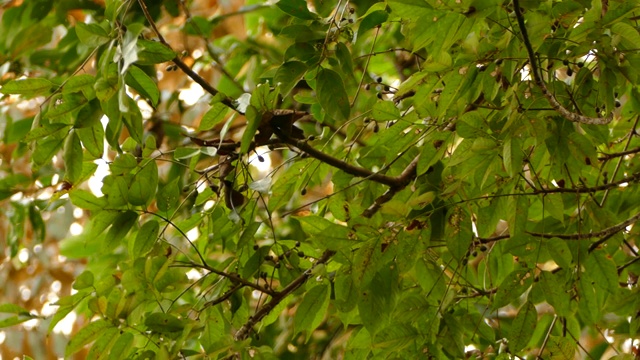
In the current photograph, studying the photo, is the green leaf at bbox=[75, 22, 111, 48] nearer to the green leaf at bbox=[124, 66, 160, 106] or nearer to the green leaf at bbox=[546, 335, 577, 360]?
the green leaf at bbox=[124, 66, 160, 106]

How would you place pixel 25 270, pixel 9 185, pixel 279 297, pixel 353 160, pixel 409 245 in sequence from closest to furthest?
pixel 409 245
pixel 279 297
pixel 353 160
pixel 9 185
pixel 25 270

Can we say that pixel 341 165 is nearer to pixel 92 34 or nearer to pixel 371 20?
pixel 371 20

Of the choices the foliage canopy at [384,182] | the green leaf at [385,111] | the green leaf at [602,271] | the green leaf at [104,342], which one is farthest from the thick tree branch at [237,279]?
the green leaf at [602,271]

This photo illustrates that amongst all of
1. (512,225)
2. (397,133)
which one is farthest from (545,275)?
(397,133)

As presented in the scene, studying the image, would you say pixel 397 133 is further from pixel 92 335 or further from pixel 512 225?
pixel 92 335

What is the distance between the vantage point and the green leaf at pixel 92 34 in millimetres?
770

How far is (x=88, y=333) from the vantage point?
0.87m

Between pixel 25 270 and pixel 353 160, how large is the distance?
71.5 inches

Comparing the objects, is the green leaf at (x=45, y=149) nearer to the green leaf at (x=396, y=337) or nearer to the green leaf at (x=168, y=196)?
the green leaf at (x=168, y=196)

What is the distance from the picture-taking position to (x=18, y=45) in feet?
5.53

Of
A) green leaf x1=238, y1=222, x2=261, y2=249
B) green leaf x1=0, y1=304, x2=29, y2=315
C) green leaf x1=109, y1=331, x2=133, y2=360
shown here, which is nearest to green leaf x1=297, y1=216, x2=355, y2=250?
green leaf x1=238, y1=222, x2=261, y2=249

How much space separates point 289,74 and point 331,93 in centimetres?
A: 5

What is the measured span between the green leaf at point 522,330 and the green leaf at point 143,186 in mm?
395

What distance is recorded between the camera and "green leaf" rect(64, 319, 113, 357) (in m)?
0.87
